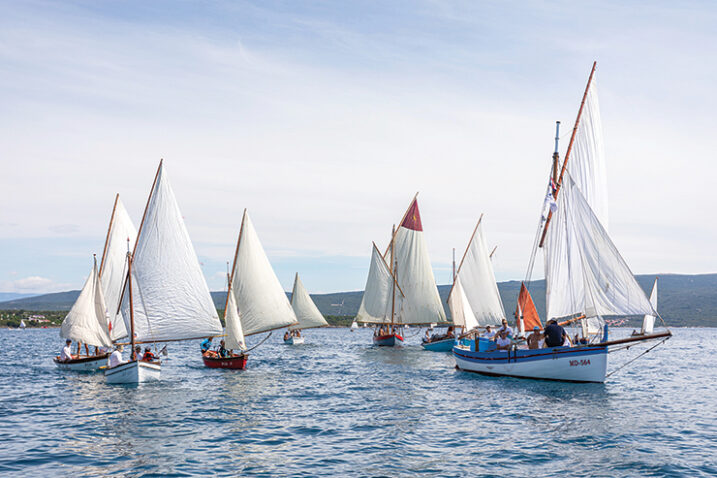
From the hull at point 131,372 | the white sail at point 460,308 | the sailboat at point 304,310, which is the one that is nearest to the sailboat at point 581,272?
the hull at point 131,372

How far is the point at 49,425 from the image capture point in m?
28.2

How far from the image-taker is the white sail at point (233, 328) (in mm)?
49062

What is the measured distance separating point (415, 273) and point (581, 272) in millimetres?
40974

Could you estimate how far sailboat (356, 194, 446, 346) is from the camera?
261 feet

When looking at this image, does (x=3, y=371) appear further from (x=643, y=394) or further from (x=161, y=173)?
(x=643, y=394)

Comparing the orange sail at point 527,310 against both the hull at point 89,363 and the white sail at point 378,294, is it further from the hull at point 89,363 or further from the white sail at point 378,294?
the hull at point 89,363

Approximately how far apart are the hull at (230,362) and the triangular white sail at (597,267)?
89.4 feet

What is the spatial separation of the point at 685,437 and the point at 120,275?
4221 cm

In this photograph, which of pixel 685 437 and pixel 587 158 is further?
pixel 587 158

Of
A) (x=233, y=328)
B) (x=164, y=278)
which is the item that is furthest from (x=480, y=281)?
(x=164, y=278)

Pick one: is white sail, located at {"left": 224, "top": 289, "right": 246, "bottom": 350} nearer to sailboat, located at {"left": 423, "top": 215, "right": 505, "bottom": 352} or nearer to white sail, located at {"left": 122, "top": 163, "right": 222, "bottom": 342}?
white sail, located at {"left": 122, "top": 163, "right": 222, "bottom": 342}

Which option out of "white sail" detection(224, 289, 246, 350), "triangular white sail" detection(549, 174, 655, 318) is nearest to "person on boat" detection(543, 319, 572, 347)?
"triangular white sail" detection(549, 174, 655, 318)

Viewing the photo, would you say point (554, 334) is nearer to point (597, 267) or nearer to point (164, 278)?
point (597, 267)

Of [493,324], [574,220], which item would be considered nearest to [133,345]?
[574,220]
